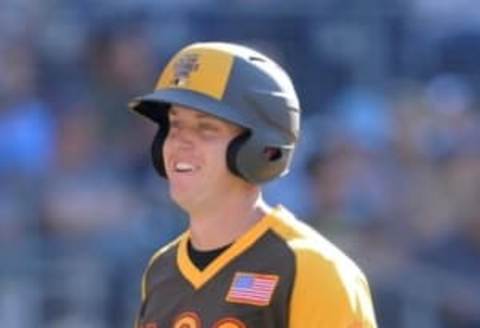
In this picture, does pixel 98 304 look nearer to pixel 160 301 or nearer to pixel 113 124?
pixel 113 124

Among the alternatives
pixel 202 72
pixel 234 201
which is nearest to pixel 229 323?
pixel 234 201

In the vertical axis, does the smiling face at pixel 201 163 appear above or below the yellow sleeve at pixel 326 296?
above

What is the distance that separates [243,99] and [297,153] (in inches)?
194

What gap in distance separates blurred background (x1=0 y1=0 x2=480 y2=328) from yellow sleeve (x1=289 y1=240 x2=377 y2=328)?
4.46 metres

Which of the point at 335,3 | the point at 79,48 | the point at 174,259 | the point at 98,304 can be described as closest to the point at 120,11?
the point at 79,48

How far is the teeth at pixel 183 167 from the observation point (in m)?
4.18

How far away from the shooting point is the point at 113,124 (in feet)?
30.3

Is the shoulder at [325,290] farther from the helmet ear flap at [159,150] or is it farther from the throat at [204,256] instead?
the helmet ear flap at [159,150]

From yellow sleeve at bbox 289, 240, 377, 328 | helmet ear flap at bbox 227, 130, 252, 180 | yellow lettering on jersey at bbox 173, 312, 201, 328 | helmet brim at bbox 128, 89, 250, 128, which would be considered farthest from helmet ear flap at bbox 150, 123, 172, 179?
yellow sleeve at bbox 289, 240, 377, 328

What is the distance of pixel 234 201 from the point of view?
13.9 ft

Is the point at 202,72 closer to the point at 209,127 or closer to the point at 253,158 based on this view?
the point at 209,127

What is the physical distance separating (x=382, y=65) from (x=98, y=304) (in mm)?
2005

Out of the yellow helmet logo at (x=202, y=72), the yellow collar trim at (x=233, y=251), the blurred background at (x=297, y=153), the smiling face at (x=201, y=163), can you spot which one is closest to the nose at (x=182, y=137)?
the smiling face at (x=201, y=163)

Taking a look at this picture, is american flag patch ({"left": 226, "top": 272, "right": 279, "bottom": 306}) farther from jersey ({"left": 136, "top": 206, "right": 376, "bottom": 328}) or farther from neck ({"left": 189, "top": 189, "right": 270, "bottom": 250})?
neck ({"left": 189, "top": 189, "right": 270, "bottom": 250})
